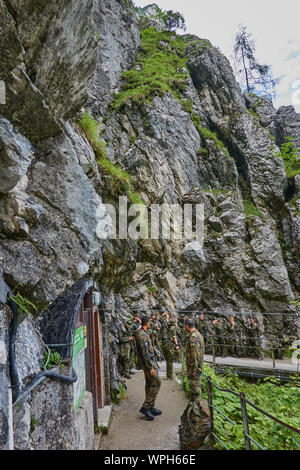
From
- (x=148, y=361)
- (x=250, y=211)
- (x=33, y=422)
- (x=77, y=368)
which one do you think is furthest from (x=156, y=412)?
(x=250, y=211)

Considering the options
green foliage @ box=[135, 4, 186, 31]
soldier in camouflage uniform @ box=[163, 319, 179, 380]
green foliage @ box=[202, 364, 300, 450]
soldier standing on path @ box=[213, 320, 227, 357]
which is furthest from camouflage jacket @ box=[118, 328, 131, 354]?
green foliage @ box=[135, 4, 186, 31]

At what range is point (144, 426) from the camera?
561cm

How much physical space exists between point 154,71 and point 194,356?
2385 cm

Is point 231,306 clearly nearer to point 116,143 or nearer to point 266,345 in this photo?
point 266,345

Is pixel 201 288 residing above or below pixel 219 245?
below

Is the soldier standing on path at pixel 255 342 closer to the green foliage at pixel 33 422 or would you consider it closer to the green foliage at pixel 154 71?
the green foliage at pixel 33 422

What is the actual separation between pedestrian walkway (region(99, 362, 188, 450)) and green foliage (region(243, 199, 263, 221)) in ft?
46.3

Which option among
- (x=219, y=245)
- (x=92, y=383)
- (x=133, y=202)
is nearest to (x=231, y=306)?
(x=219, y=245)

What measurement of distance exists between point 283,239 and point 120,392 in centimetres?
1648

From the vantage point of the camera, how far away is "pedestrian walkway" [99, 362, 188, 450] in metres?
4.90

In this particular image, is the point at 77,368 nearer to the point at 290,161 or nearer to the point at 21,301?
the point at 21,301

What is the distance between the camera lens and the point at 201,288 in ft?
55.7

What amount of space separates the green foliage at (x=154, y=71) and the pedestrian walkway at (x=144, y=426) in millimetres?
18333

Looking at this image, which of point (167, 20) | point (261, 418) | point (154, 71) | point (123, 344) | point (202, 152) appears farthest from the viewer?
point (167, 20)
